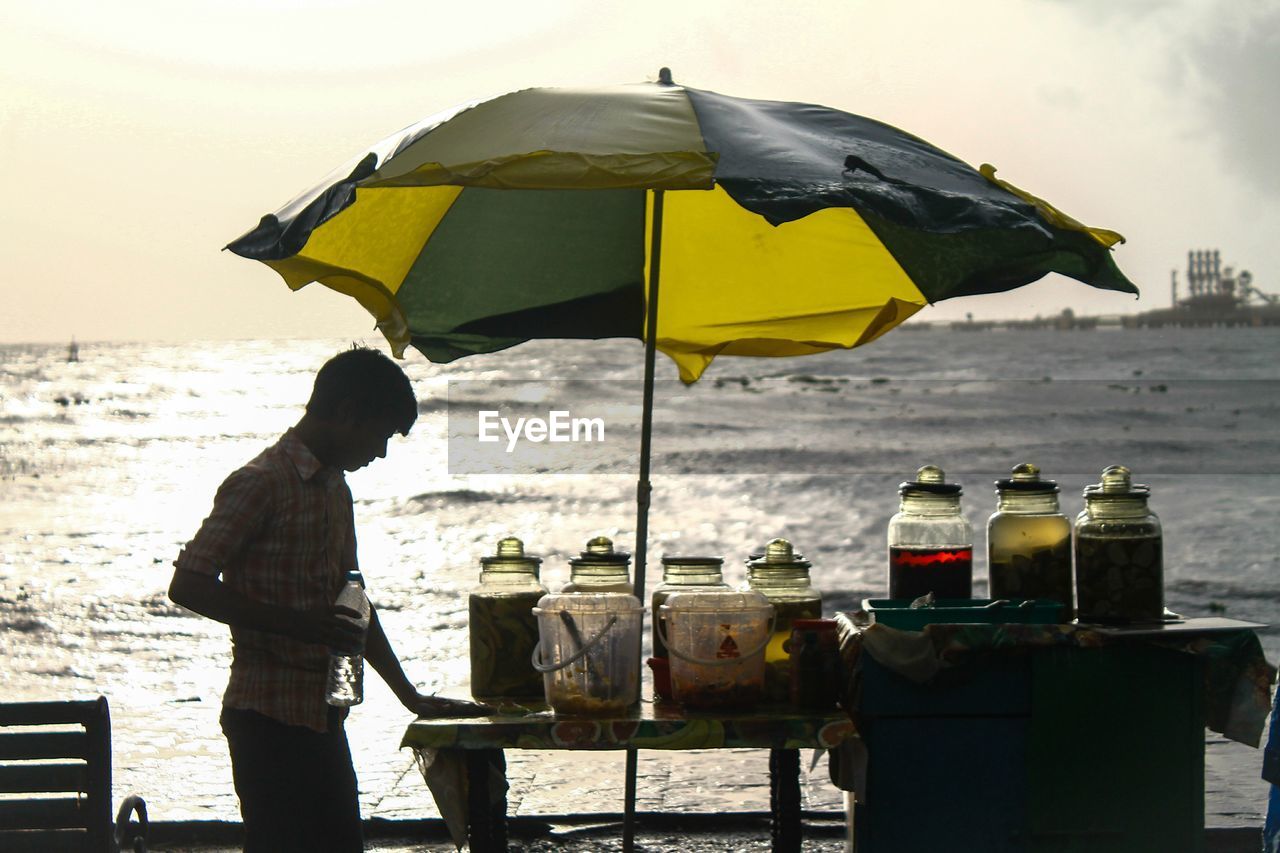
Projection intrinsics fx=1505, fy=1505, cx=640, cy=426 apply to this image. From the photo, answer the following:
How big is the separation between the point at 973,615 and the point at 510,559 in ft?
3.98

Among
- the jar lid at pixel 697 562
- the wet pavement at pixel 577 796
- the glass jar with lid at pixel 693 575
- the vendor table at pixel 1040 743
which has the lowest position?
the wet pavement at pixel 577 796

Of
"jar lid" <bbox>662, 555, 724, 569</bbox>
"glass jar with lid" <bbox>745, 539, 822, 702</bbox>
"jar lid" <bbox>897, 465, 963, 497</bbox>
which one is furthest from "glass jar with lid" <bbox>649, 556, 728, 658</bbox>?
"jar lid" <bbox>897, 465, 963, 497</bbox>

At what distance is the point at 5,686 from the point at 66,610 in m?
3.30

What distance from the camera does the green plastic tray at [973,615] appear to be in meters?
3.87

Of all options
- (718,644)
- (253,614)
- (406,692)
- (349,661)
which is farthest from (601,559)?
(253,614)

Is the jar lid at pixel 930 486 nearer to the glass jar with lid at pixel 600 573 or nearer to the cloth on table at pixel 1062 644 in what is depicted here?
the cloth on table at pixel 1062 644

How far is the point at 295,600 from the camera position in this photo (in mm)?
3693

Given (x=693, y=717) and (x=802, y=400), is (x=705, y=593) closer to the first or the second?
(x=693, y=717)

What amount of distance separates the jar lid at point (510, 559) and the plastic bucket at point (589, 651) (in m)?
0.29

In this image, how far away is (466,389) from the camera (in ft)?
212

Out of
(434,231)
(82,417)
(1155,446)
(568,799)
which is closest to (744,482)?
(1155,446)

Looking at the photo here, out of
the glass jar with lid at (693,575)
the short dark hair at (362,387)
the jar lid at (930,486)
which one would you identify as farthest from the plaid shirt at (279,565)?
the jar lid at (930,486)

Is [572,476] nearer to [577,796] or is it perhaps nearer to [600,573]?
[577,796]

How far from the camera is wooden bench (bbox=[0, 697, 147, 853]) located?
381 centimetres
